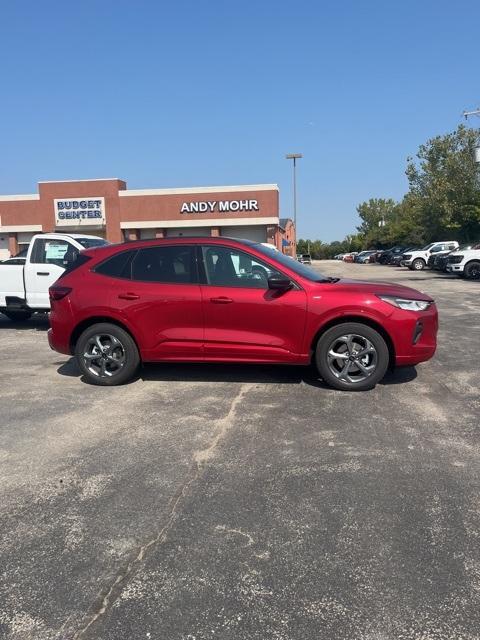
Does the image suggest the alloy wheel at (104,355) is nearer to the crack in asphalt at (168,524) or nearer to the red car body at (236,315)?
the red car body at (236,315)

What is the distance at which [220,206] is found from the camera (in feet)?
130

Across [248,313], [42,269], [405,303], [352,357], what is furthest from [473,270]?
[248,313]

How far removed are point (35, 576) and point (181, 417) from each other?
2.59m

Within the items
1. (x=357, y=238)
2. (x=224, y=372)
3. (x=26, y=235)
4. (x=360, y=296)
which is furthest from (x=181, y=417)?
(x=357, y=238)

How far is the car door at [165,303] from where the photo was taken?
→ 20.9ft

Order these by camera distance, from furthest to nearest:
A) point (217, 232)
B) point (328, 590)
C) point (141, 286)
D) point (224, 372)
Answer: point (217, 232) → point (224, 372) → point (141, 286) → point (328, 590)

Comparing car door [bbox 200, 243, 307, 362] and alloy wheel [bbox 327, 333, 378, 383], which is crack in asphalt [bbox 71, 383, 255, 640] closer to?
car door [bbox 200, 243, 307, 362]

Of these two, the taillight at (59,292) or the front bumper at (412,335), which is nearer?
the front bumper at (412,335)

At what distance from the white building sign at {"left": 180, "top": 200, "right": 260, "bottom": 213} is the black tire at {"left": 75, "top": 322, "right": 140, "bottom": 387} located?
3383 cm

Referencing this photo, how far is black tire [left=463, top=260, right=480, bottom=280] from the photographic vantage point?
24.7 m

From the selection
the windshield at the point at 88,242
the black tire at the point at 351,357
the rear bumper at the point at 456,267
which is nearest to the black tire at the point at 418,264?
the rear bumper at the point at 456,267

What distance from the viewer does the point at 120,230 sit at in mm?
40938

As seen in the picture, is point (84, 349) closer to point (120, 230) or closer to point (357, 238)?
point (120, 230)

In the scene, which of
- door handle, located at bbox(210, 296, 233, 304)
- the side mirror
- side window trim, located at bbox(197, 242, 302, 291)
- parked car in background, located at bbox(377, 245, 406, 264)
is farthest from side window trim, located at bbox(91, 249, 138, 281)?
parked car in background, located at bbox(377, 245, 406, 264)
